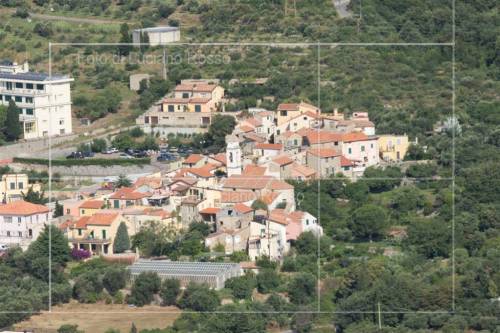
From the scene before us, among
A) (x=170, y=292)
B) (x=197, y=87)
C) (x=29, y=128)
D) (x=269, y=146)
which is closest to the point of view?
(x=170, y=292)

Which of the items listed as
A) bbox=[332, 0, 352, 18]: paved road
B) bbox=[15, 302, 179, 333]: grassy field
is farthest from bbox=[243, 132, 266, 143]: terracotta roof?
bbox=[332, 0, 352, 18]: paved road

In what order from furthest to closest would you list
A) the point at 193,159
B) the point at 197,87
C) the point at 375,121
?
the point at 197,87
the point at 375,121
the point at 193,159

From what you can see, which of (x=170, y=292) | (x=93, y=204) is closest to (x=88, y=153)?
(x=93, y=204)

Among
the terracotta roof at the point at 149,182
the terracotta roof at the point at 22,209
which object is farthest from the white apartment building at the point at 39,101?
the terracotta roof at the point at 22,209

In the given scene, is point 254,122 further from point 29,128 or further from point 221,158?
point 29,128

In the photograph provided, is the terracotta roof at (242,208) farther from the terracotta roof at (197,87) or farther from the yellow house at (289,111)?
the terracotta roof at (197,87)

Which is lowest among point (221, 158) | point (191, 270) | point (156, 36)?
point (191, 270)

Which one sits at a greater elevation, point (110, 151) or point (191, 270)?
point (110, 151)
